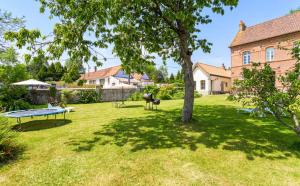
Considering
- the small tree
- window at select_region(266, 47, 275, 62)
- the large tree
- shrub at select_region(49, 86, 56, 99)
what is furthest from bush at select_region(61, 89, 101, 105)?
window at select_region(266, 47, 275, 62)

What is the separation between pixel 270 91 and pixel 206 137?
8.17 feet

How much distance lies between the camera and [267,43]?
2542 cm

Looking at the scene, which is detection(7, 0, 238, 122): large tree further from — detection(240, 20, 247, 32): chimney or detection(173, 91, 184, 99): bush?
detection(240, 20, 247, 32): chimney

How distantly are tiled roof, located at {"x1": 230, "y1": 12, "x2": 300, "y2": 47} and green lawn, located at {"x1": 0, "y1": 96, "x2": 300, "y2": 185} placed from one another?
2162 centimetres

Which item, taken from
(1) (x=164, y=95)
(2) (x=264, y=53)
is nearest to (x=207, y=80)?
(2) (x=264, y=53)

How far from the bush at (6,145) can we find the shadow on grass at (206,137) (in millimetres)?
1552

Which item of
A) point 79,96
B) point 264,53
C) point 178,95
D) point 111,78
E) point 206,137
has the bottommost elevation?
point 206,137

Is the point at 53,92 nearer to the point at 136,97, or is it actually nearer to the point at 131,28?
the point at 136,97

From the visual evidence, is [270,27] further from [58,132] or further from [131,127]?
[58,132]

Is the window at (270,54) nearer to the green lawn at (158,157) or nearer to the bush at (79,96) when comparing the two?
the green lawn at (158,157)

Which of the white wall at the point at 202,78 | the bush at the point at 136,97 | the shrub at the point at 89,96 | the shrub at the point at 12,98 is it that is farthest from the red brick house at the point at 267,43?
the shrub at the point at 12,98

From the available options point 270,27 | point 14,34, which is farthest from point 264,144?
point 270,27

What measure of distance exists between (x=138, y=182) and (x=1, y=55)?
25632 mm

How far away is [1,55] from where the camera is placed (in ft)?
72.9
